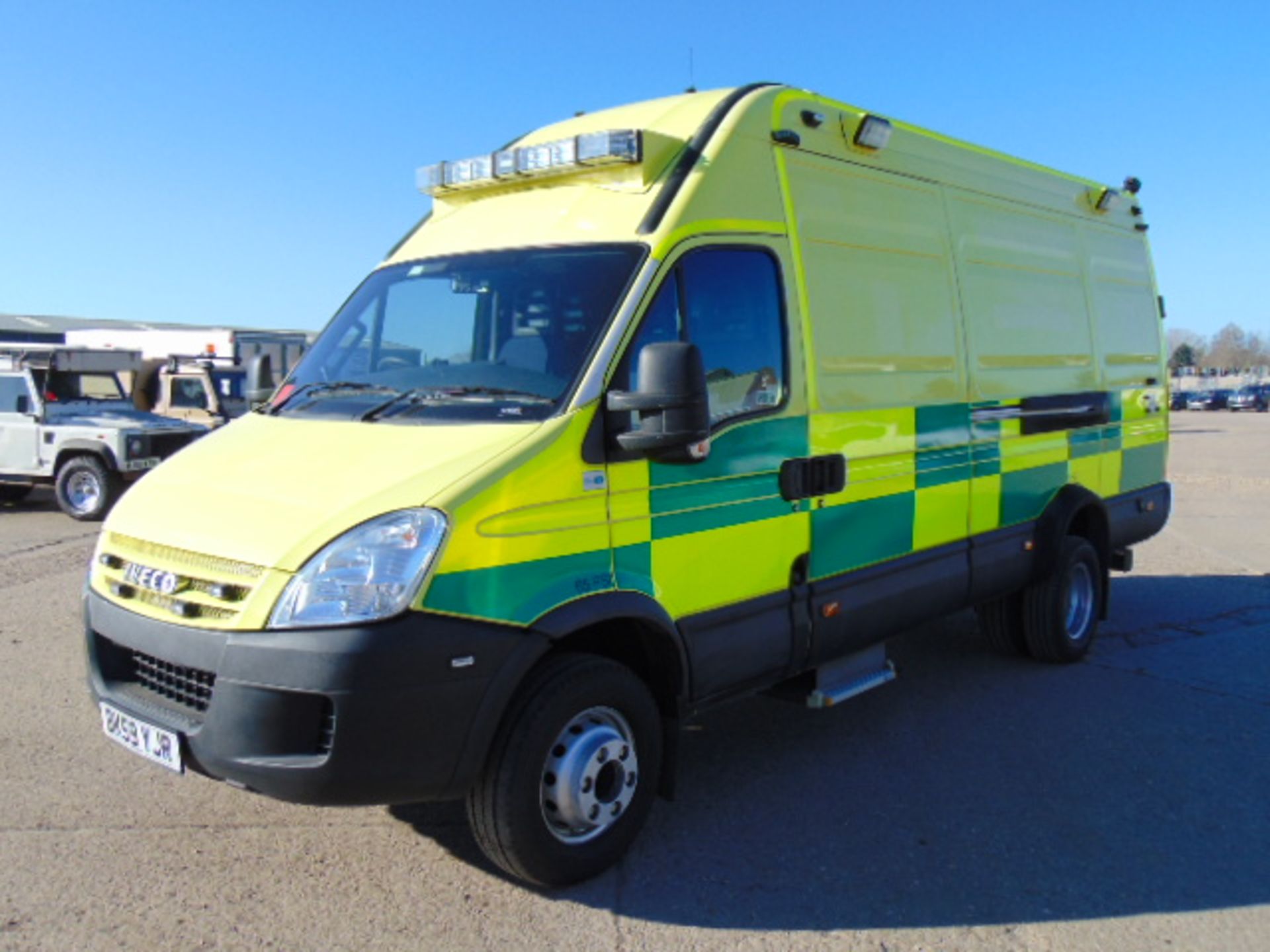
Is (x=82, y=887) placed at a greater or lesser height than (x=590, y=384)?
lesser

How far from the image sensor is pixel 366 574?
3184 mm

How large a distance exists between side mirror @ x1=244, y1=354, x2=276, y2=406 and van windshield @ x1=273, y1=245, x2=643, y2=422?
57 cm

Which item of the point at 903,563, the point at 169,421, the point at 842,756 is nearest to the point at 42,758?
the point at 842,756

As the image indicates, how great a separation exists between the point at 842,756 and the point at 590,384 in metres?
2.41

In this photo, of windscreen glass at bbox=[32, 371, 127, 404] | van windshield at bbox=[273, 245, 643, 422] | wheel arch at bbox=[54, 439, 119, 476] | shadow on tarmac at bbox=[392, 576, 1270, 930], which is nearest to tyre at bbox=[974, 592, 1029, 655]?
shadow on tarmac at bbox=[392, 576, 1270, 930]

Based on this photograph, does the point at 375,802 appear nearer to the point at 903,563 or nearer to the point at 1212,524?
the point at 903,563

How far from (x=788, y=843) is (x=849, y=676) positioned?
1064mm

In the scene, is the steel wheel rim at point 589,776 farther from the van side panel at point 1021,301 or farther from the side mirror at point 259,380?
the van side panel at point 1021,301

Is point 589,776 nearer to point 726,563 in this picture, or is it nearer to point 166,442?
point 726,563

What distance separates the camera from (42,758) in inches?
190

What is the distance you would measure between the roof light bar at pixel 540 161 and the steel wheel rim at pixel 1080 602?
420cm

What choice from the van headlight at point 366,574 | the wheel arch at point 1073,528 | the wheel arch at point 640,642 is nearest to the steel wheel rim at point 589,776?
the wheel arch at point 640,642

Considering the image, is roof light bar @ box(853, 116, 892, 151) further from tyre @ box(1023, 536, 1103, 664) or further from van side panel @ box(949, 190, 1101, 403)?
tyre @ box(1023, 536, 1103, 664)

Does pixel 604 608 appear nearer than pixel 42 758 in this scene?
Yes
